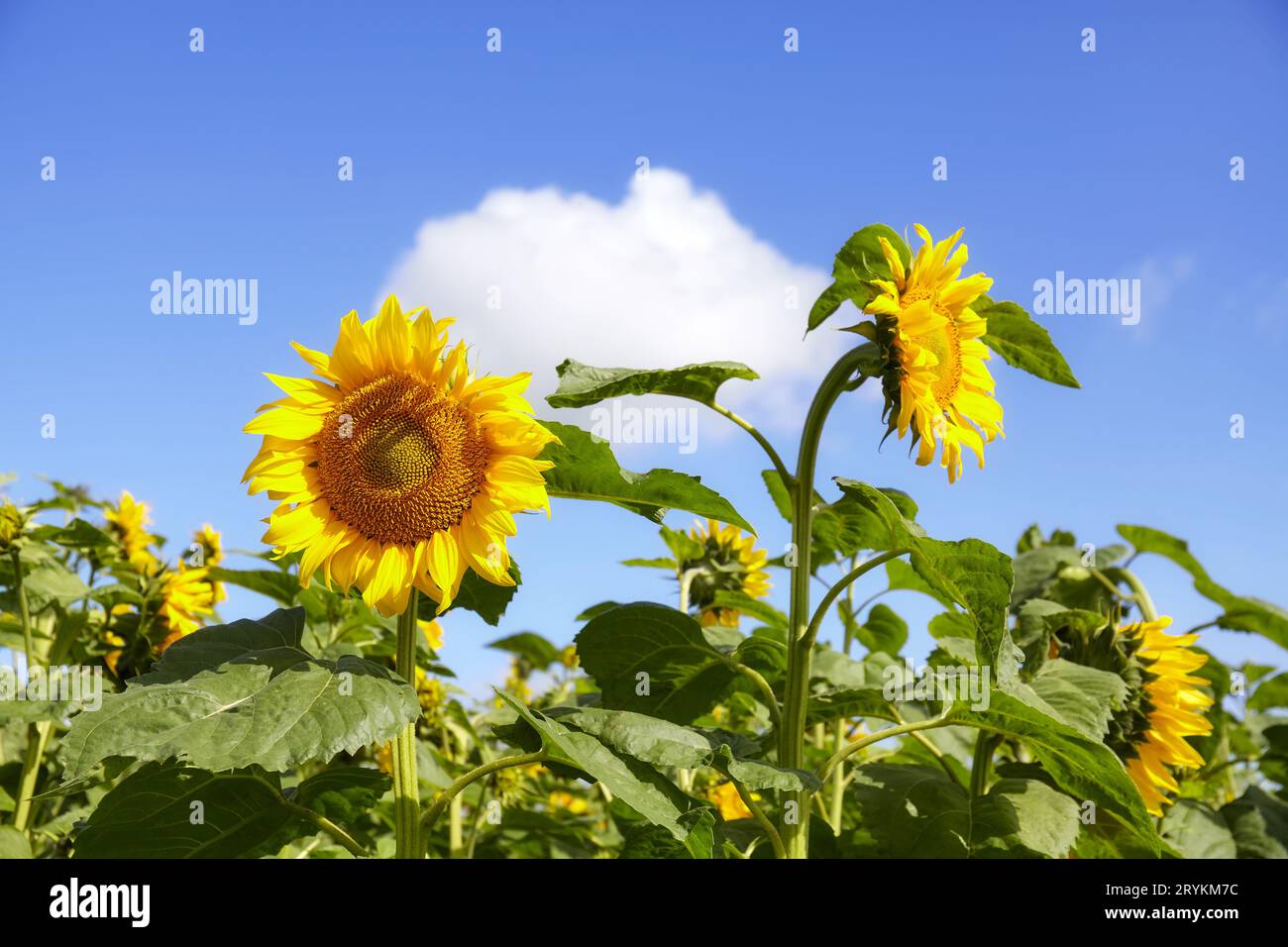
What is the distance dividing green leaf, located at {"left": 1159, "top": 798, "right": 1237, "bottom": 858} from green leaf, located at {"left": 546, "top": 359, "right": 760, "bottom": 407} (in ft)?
6.41

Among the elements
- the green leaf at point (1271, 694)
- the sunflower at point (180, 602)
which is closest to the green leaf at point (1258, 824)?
the green leaf at point (1271, 694)

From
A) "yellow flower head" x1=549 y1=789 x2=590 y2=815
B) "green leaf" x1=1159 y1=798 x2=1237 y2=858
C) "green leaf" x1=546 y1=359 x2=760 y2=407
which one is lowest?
"yellow flower head" x1=549 y1=789 x2=590 y2=815

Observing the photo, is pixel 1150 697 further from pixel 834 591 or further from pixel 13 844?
pixel 13 844

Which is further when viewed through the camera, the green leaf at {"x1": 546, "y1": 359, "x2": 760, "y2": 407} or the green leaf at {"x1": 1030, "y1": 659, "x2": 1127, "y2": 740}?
the green leaf at {"x1": 1030, "y1": 659, "x2": 1127, "y2": 740}

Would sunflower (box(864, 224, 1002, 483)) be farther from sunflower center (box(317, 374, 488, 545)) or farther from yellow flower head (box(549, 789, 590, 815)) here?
yellow flower head (box(549, 789, 590, 815))

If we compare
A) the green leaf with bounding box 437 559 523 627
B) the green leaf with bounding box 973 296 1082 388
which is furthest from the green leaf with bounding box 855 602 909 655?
the green leaf with bounding box 437 559 523 627

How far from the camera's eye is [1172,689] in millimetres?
2887

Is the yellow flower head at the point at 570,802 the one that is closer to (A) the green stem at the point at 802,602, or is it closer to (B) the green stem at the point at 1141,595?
(B) the green stem at the point at 1141,595

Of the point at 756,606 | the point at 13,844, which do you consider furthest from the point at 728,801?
the point at 13,844

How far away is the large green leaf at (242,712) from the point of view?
58.2 inches

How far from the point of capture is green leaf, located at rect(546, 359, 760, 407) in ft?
6.50

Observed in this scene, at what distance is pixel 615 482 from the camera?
1.96 meters
